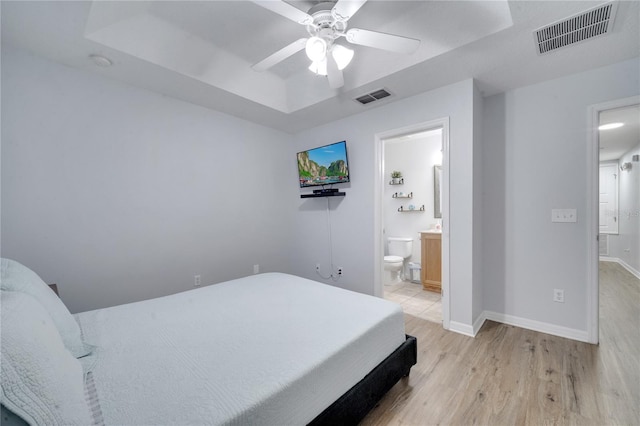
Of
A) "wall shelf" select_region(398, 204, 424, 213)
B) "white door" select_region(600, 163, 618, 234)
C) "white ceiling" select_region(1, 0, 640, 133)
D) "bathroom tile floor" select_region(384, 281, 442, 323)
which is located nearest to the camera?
"white ceiling" select_region(1, 0, 640, 133)

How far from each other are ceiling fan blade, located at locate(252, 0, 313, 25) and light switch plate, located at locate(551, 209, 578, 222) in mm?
2655

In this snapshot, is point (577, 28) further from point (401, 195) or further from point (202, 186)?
point (202, 186)

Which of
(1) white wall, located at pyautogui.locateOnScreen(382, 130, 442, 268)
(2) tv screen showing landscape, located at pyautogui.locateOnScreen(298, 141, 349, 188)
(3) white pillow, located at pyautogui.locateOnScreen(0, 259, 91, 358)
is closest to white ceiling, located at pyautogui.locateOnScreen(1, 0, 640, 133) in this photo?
(2) tv screen showing landscape, located at pyautogui.locateOnScreen(298, 141, 349, 188)

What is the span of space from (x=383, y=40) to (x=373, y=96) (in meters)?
1.15

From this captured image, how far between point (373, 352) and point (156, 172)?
103 inches

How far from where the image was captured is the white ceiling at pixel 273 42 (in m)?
1.78

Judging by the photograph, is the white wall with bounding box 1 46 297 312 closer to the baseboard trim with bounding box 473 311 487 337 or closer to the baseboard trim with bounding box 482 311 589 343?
the baseboard trim with bounding box 473 311 487 337

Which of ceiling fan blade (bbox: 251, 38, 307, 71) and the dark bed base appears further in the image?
ceiling fan blade (bbox: 251, 38, 307, 71)

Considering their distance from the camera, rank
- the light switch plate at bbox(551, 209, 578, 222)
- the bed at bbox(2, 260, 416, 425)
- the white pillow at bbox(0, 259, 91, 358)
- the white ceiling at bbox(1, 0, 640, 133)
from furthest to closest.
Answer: the light switch plate at bbox(551, 209, 578, 222) < the white ceiling at bbox(1, 0, 640, 133) < the white pillow at bbox(0, 259, 91, 358) < the bed at bbox(2, 260, 416, 425)

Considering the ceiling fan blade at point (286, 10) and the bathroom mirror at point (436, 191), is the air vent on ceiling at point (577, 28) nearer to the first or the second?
the ceiling fan blade at point (286, 10)

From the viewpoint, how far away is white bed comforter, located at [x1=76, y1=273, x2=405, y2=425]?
905mm

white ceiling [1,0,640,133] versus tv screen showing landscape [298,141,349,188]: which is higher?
white ceiling [1,0,640,133]

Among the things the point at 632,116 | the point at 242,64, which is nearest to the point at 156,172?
the point at 242,64

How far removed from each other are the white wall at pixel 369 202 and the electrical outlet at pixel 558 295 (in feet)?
2.58
